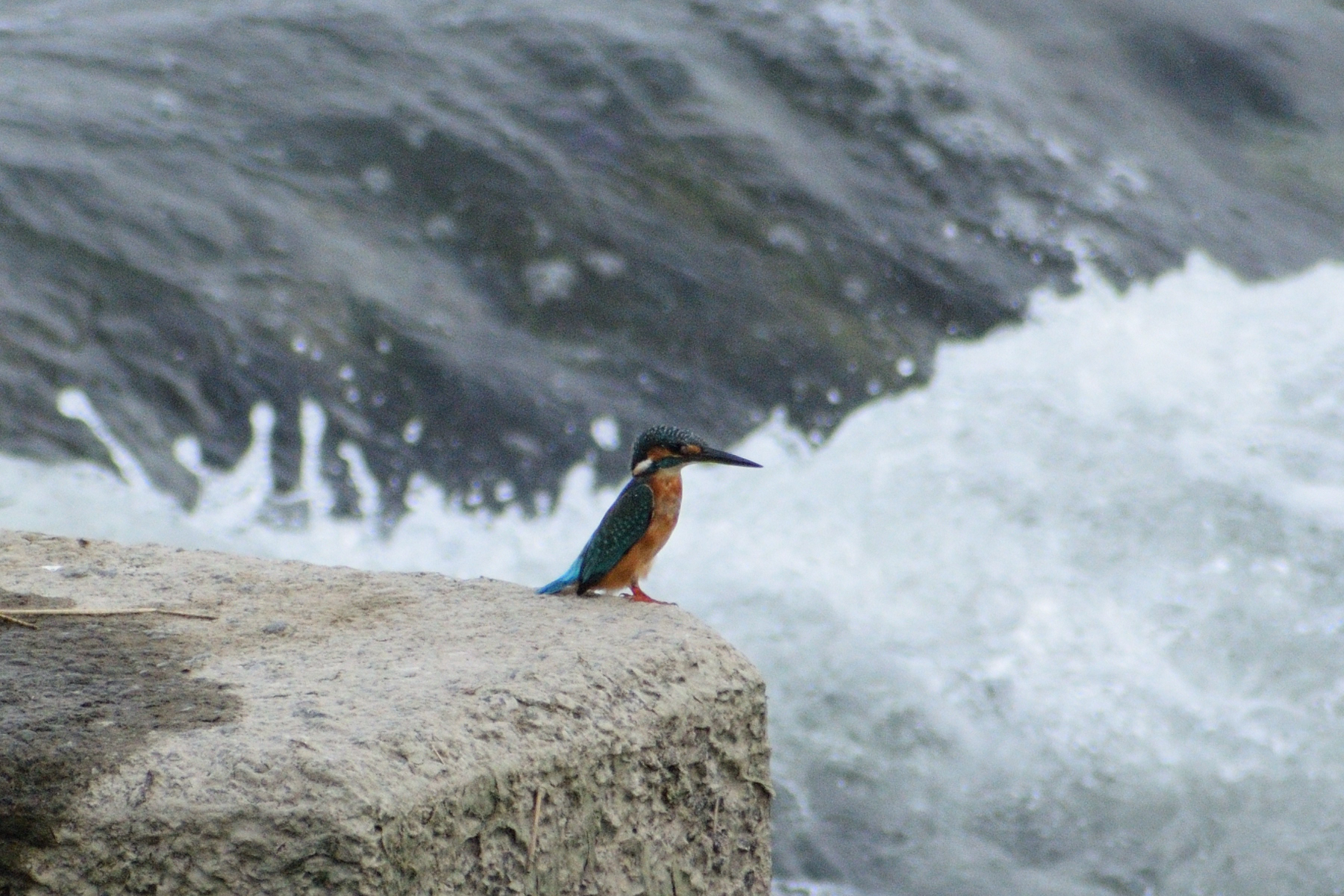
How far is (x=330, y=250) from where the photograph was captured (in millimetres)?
6785

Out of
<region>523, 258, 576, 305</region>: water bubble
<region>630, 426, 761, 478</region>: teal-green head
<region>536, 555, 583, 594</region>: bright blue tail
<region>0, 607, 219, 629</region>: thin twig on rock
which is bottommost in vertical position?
<region>523, 258, 576, 305</region>: water bubble

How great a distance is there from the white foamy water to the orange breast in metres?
1.82

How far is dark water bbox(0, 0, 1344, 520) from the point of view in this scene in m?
6.20

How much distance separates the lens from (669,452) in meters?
3.15

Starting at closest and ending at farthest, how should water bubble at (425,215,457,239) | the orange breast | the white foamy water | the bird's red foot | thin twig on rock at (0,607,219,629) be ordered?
thin twig on rock at (0,607,219,629) < the bird's red foot < the orange breast < the white foamy water < water bubble at (425,215,457,239)

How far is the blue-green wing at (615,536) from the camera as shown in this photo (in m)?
3.01

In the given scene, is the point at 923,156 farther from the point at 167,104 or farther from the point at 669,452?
the point at 669,452

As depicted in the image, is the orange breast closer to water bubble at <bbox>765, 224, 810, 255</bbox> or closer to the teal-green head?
the teal-green head

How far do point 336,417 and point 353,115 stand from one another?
7.37ft

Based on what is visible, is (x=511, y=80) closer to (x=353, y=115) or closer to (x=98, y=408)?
(x=353, y=115)

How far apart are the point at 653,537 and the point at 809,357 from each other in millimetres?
4150

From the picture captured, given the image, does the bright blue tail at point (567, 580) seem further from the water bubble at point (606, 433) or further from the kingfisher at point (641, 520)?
the water bubble at point (606, 433)

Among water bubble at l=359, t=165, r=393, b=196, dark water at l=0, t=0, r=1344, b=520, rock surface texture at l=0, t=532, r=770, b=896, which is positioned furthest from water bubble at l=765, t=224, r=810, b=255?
rock surface texture at l=0, t=532, r=770, b=896

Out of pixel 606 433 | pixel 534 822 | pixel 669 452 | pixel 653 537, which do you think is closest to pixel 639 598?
pixel 653 537
